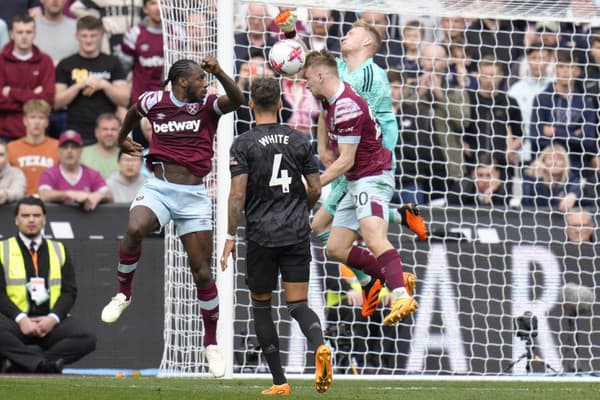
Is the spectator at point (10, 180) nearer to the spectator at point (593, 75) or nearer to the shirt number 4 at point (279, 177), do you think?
the shirt number 4 at point (279, 177)

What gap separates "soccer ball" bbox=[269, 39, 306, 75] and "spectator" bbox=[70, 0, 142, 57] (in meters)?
5.78

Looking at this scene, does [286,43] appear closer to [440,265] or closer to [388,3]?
[388,3]

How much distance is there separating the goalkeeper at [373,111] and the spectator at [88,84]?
4327mm

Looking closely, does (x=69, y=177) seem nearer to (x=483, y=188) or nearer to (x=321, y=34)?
(x=321, y=34)

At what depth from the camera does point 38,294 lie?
45.7 ft

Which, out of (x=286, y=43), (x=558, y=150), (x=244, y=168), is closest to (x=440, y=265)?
(x=558, y=150)

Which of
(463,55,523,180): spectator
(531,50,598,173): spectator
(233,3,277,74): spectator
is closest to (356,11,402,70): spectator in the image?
(463,55,523,180): spectator

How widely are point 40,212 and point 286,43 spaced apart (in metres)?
3.83

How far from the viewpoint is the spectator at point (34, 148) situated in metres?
15.1

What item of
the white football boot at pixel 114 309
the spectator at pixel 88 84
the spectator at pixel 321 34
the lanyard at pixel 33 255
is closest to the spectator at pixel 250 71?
the spectator at pixel 321 34

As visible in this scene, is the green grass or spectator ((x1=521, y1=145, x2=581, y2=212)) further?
spectator ((x1=521, y1=145, x2=581, y2=212))

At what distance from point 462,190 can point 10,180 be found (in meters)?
5.16

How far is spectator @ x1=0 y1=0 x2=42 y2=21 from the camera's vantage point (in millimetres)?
16312

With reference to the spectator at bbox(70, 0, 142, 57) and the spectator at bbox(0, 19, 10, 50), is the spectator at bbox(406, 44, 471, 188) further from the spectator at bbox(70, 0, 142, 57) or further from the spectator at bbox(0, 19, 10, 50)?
the spectator at bbox(0, 19, 10, 50)
